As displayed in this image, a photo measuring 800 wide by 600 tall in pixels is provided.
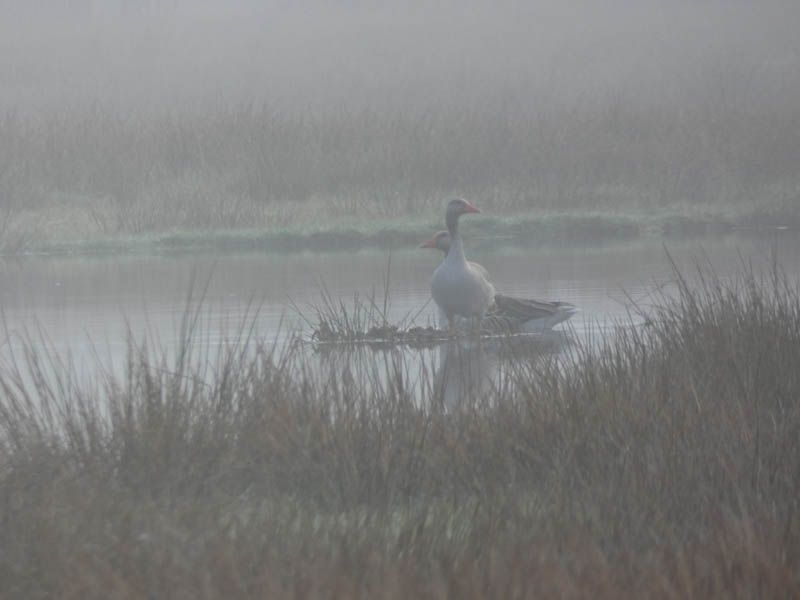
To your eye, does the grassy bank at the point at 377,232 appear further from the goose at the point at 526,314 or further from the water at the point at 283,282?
the goose at the point at 526,314

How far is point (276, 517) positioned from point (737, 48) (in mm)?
25704

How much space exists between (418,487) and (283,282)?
23.5 ft

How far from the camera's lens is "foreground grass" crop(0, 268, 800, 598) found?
318cm

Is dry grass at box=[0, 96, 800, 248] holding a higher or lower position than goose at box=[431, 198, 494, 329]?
higher

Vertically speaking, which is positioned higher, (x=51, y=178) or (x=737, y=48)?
(x=737, y=48)

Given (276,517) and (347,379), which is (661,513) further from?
(347,379)

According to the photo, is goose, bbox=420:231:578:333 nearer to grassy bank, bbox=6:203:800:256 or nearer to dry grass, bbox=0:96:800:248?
grassy bank, bbox=6:203:800:256

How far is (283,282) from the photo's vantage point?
37.0ft

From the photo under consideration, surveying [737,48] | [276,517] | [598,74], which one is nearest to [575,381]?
[276,517]

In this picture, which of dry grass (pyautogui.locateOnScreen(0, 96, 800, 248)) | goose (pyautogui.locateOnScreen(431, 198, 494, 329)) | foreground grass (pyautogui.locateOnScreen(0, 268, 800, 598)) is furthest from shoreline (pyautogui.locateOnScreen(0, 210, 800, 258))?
foreground grass (pyautogui.locateOnScreen(0, 268, 800, 598))

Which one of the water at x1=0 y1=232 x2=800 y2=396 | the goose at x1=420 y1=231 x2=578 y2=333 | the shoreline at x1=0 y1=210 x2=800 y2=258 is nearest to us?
the goose at x1=420 y1=231 x2=578 y2=333

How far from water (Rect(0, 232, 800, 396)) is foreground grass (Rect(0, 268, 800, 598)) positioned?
2965 mm

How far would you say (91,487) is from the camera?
12.5ft

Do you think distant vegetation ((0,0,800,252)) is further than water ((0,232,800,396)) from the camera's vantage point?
Yes
